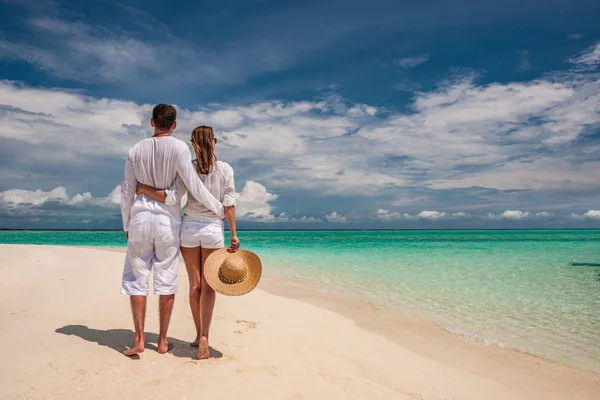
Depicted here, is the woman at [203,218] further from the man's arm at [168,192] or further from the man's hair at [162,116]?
the man's hair at [162,116]

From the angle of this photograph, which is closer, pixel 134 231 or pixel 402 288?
pixel 134 231

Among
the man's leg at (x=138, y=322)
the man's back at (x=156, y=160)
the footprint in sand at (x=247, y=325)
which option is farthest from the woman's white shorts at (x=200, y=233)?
the footprint in sand at (x=247, y=325)

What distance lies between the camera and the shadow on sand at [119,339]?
397cm

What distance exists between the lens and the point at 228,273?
150 inches

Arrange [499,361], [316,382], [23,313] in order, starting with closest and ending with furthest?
[316,382] → [499,361] → [23,313]

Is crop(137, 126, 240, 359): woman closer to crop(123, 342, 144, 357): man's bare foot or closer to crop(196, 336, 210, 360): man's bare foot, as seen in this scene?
crop(196, 336, 210, 360): man's bare foot

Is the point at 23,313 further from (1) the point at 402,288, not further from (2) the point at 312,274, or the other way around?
(2) the point at 312,274

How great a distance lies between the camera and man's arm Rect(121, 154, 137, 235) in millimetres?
3787

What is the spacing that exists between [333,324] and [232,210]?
110 inches

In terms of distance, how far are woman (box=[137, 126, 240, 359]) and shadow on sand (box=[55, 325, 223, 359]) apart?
0.92 feet

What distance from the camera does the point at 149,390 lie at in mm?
3020

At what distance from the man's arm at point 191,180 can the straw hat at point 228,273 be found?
0.50m

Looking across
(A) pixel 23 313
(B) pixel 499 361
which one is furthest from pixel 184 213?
(B) pixel 499 361

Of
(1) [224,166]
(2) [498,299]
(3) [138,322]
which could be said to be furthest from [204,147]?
(2) [498,299]
